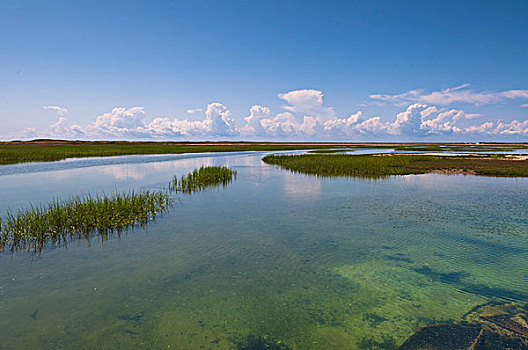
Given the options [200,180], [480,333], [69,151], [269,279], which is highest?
[69,151]

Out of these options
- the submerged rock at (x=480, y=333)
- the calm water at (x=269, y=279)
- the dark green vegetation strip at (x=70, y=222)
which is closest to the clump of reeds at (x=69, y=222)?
the dark green vegetation strip at (x=70, y=222)

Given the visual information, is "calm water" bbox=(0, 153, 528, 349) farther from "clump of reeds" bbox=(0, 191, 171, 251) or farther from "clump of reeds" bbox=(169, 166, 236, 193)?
"clump of reeds" bbox=(169, 166, 236, 193)

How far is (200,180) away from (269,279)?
791 inches

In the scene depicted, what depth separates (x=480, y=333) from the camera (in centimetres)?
661

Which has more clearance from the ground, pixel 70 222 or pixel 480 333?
pixel 70 222

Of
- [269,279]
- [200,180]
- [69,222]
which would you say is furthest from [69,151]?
[269,279]

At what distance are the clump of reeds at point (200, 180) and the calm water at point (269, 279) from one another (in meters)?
7.51

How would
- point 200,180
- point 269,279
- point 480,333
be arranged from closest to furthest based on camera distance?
point 480,333 < point 269,279 < point 200,180

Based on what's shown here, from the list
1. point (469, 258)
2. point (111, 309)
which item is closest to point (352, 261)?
point (469, 258)

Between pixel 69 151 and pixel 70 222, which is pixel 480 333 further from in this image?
pixel 69 151

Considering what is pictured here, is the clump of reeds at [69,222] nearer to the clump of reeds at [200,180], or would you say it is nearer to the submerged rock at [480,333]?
the clump of reeds at [200,180]

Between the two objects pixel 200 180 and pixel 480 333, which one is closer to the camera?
pixel 480 333

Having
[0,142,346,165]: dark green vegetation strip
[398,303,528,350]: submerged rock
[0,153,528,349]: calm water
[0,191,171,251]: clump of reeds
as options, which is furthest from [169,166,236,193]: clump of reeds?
[0,142,346,165]: dark green vegetation strip

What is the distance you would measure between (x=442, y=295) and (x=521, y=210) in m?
13.8
